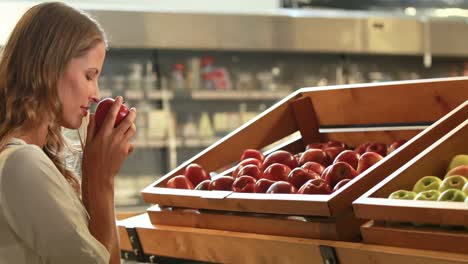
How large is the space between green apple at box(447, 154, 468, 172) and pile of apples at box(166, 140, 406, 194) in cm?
27

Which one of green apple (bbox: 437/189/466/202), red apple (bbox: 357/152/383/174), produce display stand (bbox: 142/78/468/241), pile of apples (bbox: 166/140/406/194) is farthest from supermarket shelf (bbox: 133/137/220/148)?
green apple (bbox: 437/189/466/202)

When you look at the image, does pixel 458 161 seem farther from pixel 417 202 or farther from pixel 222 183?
pixel 222 183

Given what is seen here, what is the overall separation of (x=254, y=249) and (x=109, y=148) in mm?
463

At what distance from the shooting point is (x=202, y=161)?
2549 mm

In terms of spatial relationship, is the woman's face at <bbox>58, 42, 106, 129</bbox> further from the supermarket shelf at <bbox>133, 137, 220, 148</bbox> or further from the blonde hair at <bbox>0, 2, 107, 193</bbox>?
the supermarket shelf at <bbox>133, 137, 220, 148</bbox>

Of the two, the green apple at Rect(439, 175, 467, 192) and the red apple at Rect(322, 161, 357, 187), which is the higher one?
the green apple at Rect(439, 175, 467, 192)

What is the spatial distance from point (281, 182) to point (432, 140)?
422 mm

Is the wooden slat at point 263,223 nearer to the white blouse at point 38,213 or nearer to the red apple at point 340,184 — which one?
the red apple at point 340,184

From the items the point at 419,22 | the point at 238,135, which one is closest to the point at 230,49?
the point at 419,22

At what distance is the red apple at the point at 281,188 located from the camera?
6.54 feet

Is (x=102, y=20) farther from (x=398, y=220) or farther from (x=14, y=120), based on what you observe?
(x=398, y=220)

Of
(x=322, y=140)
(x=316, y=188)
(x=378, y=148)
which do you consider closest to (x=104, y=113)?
(x=316, y=188)

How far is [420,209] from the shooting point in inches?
60.9

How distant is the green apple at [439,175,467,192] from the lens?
1689 mm
